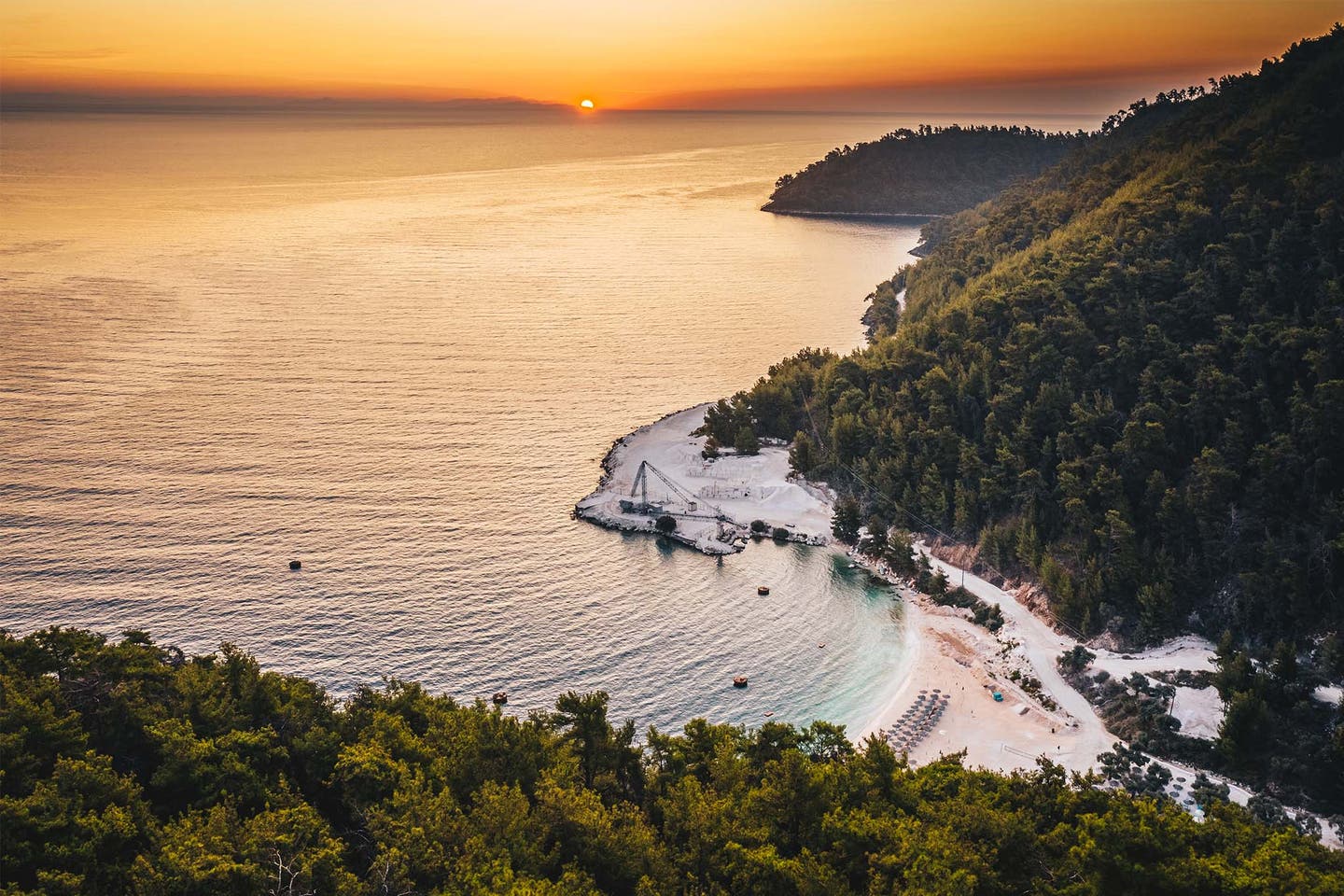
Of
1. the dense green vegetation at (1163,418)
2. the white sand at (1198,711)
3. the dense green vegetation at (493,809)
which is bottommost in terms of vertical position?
the white sand at (1198,711)

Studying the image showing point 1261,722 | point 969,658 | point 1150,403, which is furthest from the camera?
point 1150,403

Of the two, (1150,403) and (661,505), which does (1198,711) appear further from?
(661,505)

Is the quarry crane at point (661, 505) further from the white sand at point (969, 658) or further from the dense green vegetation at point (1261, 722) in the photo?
the dense green vegetation at point (1261, 722)

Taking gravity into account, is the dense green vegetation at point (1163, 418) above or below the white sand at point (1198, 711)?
above

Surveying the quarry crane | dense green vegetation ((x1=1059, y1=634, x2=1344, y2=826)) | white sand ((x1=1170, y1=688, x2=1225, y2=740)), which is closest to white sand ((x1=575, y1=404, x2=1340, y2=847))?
white sand ((x1=1170, y1=688, x2=1225, y2=740))

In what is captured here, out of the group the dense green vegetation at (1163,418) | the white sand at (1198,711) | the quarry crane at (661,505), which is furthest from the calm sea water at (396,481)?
the white sand at (1198,711)

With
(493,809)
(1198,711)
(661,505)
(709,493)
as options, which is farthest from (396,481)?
(1198,711)

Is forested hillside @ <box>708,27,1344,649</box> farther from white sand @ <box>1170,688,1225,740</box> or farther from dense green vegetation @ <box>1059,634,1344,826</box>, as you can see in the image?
white sand @ <box>1170,688,1225,740</box>
